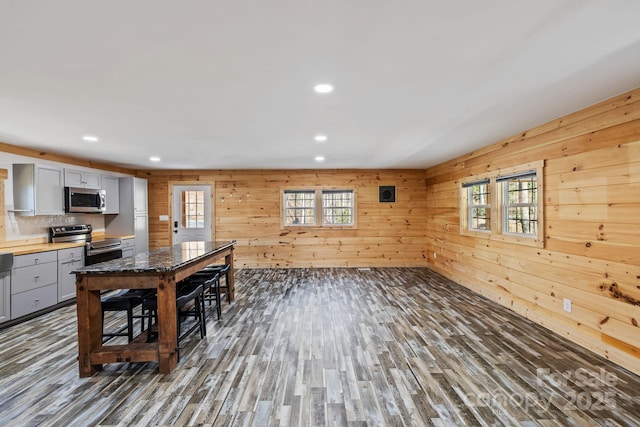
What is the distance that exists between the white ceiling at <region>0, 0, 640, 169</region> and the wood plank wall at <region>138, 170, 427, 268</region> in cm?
342

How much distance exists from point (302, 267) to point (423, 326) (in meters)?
4.02

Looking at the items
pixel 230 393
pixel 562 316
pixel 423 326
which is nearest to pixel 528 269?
pixel 562 316

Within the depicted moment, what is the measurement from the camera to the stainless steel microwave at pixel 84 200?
493 centimetres

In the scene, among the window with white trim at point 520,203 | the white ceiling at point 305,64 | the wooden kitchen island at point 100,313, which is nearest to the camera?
the white ceiling at point 305,64

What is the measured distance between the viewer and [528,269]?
3.81m

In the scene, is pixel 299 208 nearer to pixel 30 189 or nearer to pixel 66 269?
pixel 66 269

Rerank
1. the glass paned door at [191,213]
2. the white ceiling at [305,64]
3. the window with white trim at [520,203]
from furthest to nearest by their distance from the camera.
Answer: the glass paned door at [191,213], the window with white trim at [520,203], the white ceiling at [305,64]

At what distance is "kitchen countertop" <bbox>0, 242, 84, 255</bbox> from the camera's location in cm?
398

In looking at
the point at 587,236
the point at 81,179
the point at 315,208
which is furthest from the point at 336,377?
the point at 81,179

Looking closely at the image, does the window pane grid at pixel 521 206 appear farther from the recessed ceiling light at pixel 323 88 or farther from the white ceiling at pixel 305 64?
the recessed ceiling light at pixel 323 88

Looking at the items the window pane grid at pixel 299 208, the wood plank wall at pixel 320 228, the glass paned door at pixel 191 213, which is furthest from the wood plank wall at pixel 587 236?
the glass paned door at pixel 191 213

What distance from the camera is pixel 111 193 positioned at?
19.8 ft

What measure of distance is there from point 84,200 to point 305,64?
517cm

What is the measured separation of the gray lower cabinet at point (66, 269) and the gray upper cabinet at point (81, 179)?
1150 mm
